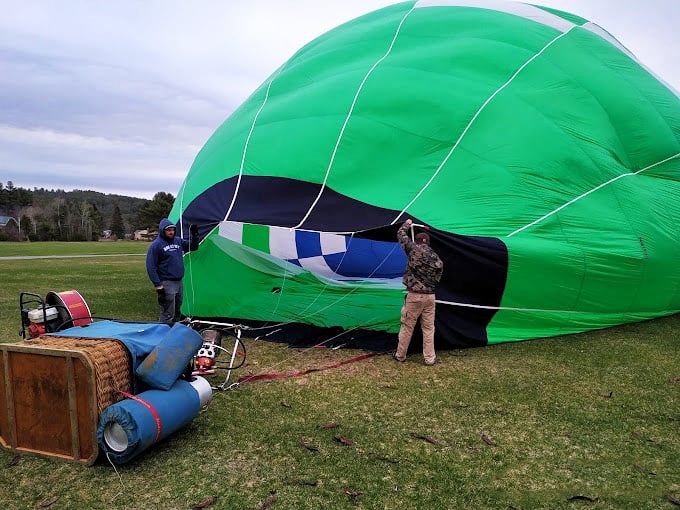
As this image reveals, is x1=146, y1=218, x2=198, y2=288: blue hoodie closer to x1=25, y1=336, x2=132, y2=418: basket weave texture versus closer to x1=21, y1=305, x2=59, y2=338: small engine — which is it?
x1=21, y1=305, x2=59, y2=338: small engine

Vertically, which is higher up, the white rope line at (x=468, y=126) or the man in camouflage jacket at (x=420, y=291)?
the white rope line at (x=468, y=126)

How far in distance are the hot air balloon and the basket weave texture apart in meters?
2.99

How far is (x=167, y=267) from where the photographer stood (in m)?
6.21

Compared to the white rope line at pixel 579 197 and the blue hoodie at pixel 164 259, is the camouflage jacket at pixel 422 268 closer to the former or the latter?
the white rope line at pixel 579 197

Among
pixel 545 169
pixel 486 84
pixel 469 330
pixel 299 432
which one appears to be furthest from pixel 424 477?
pixel 486 84

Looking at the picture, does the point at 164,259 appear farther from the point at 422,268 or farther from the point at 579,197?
the point at 579,197

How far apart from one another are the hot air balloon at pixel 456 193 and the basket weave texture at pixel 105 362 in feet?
9.81

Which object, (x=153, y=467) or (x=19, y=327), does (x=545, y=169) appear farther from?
(x=19, y=327)

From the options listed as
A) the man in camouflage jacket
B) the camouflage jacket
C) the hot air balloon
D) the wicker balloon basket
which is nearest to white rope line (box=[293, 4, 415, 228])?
the hot air balloon

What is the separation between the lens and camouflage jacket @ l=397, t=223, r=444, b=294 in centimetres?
514

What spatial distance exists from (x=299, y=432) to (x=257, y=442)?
0.92 ft

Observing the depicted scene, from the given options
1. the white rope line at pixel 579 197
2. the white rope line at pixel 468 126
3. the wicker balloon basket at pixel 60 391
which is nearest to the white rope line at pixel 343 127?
the white rope line at pixel 468 126

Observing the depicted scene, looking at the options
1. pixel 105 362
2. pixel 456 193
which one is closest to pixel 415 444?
pixel 105 362

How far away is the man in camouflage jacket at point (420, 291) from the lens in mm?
5156
